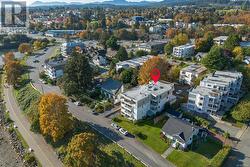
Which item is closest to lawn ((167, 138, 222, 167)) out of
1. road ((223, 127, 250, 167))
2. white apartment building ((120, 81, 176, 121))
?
road ((223, 127, 250, 167))

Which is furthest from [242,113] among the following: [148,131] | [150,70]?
[150,70]

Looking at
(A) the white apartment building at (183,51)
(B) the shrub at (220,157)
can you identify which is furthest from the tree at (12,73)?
(B) the shrub at (220,157)

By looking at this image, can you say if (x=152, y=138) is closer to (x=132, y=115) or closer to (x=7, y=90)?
(x=132, y=115)


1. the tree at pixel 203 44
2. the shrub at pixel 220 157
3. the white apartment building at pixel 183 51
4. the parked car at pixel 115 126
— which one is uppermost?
the tree at pixel 203 44

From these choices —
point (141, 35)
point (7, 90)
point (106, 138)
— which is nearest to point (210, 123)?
point (106, 138)

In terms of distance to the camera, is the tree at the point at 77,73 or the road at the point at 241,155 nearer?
the road at the point at 241,155

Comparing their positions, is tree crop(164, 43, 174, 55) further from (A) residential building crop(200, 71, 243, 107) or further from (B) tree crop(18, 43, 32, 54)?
(B) tree crop(18, 43, 32, 54)

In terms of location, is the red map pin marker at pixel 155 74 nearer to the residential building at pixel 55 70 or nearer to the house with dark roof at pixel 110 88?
the house with dark roof at pixel 110 88
